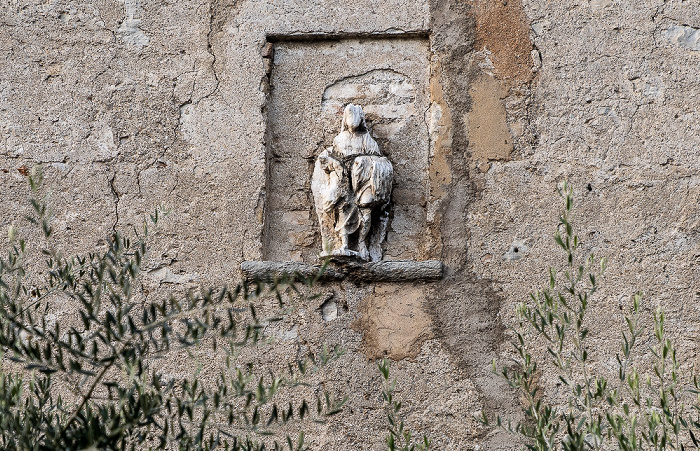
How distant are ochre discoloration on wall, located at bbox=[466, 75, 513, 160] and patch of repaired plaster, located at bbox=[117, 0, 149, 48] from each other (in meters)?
1.82

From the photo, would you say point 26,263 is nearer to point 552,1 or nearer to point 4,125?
point 4,125

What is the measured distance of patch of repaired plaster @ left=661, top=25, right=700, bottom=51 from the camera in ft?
16.3

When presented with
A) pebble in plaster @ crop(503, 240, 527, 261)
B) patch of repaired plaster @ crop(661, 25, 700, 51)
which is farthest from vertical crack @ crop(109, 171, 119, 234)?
patch of repaired plaster @ crop(661, 25, 700, 51)

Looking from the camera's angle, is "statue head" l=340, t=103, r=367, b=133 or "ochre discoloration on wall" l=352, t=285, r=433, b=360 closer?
"ochre discoloration on wall" l=352, t=285, r=433, b=360

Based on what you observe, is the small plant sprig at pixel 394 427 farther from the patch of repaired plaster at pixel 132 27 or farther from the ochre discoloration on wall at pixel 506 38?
the patch of repaired plaster at pixel 132 27

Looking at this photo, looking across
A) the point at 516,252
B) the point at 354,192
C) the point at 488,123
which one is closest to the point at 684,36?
the point at 488,123

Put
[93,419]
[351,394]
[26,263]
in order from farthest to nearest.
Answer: [26,263], [351,394], [93,419]

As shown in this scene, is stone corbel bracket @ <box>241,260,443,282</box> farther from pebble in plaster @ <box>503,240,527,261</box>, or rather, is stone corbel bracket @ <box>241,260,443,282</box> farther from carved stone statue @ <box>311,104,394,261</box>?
pebble in plaster @ <box>503,240,527,261</box>

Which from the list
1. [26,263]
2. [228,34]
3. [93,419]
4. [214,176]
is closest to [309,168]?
[214,176]

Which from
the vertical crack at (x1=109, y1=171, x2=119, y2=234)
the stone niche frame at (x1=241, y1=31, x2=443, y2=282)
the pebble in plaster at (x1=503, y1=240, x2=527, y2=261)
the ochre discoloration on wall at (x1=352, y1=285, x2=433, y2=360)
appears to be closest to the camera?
the ochre discoloration on wall at (x1=352, y1=285, x2=433, y2=360)

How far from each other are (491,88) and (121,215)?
2056 mm

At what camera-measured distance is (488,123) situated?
4.93 metres

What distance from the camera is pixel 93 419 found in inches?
113

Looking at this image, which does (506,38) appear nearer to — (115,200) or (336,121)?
(336,121)
